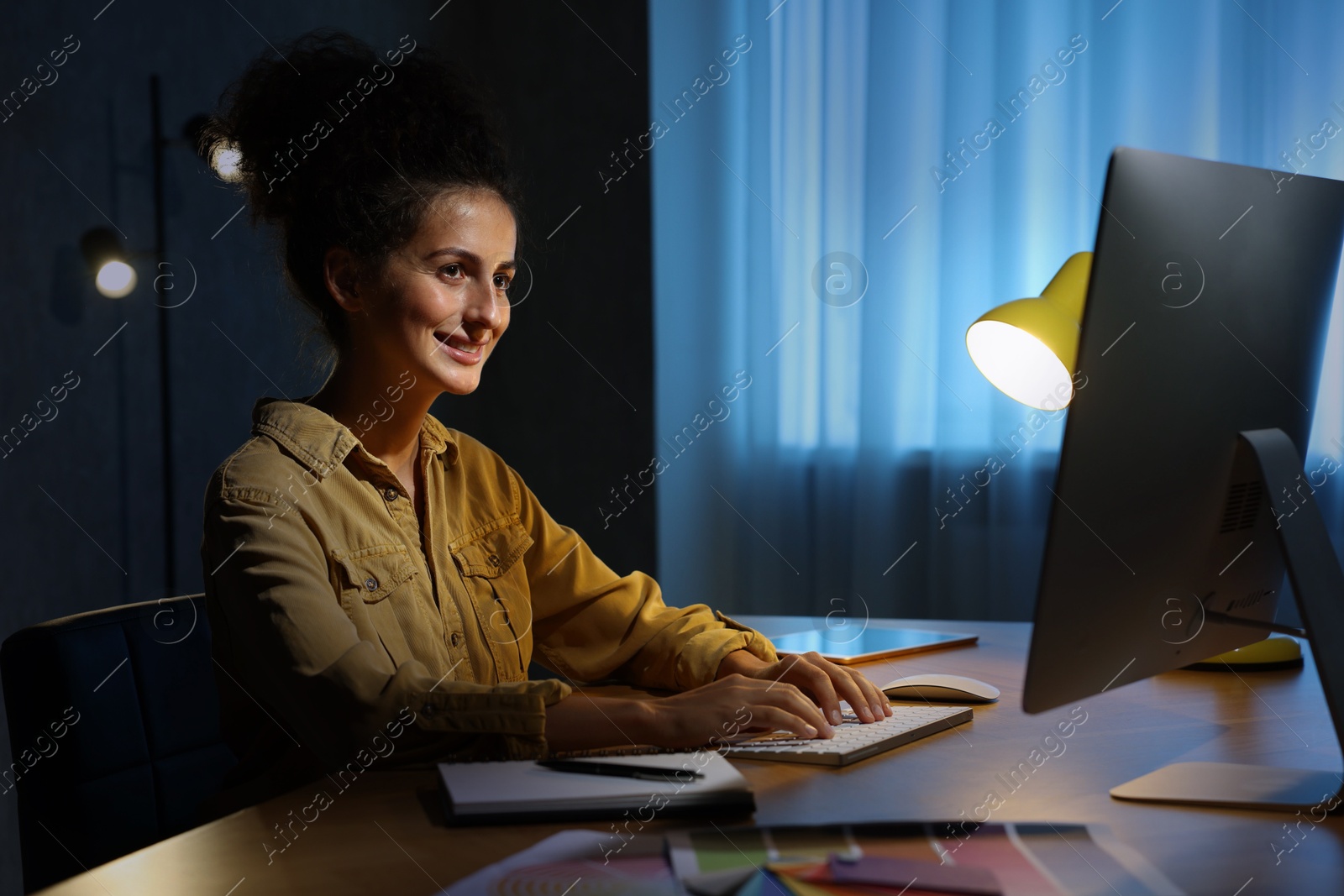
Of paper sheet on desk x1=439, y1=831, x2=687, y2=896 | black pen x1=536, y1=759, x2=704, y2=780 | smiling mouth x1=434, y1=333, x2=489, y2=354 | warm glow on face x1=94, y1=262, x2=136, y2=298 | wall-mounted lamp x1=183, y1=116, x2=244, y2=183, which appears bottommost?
paper sheet on desk x1=439, y1=831, x2=687, y2=896

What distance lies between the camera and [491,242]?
134 cm

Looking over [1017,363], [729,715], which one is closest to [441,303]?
[729,715]

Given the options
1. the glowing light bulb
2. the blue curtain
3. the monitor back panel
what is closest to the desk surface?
the monitor back panel

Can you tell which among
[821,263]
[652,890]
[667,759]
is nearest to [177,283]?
[821,263]

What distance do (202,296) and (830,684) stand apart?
1.97m

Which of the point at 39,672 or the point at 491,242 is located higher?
the point at 491,242

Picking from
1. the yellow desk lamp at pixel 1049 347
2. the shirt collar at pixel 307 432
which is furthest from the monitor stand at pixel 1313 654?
the shirt collar at pixel 307 432

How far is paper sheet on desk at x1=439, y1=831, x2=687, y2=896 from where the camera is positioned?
2.10 feet

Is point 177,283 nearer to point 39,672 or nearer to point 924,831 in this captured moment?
point 39,672

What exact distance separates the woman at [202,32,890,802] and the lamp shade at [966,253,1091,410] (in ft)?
1.56

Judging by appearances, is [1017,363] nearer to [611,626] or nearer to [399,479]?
[611,626]

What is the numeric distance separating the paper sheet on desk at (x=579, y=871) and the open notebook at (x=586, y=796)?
0.11 feet

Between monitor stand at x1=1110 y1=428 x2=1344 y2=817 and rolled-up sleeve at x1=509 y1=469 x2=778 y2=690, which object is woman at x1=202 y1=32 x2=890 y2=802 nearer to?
rolled-up sleeve at x1=509 y1=469 x2=778 y2=690

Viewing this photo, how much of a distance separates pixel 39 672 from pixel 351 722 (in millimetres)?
343
